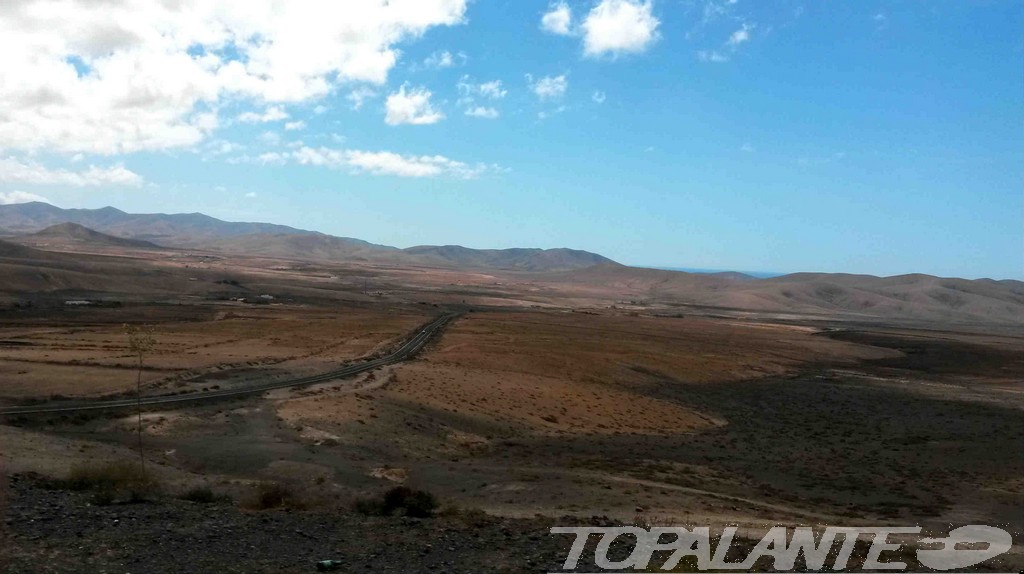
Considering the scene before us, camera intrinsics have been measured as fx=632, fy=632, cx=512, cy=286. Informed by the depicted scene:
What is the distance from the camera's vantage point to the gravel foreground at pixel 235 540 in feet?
35.3

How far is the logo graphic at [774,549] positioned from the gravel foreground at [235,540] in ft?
3.18

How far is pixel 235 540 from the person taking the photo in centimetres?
1210

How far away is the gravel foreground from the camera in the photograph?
424 inches

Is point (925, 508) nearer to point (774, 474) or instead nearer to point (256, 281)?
point (774, 474)

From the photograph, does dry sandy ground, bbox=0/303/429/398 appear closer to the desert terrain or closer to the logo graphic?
the desert terrain

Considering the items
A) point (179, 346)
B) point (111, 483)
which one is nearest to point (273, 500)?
point (111, 483)

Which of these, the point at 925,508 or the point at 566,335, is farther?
the point at 566,335

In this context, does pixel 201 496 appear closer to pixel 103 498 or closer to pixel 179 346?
pixel 103 498

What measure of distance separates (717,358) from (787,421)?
28511 mm

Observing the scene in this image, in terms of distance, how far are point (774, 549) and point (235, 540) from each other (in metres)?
11.0

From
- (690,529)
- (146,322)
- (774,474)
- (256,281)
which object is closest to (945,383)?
(774,474)

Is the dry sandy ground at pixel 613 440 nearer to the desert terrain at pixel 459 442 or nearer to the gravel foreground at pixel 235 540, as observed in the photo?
the desert terrain at pixel 459 442

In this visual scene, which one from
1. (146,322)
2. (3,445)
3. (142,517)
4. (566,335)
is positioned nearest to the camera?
(142,517)

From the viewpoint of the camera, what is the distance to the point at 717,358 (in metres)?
71.7
